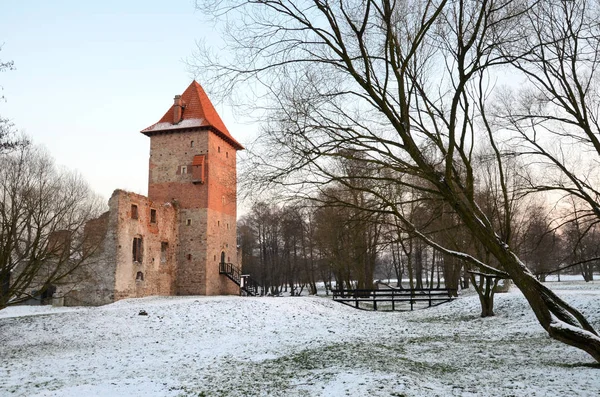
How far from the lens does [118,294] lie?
74.9ft

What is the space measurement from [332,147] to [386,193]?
77.9 inches

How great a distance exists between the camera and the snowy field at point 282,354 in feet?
19.9

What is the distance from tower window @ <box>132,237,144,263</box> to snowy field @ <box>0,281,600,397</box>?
8.71 m

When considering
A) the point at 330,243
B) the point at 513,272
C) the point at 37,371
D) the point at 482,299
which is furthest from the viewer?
the point at 330,243

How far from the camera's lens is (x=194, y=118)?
1148 inches

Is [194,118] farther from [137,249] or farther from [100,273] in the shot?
[100,273]

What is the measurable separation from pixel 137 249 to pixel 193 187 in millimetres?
5251

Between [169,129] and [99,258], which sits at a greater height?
[169,129]

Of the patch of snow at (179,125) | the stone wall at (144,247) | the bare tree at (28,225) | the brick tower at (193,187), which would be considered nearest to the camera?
the bare tree at (28,225)

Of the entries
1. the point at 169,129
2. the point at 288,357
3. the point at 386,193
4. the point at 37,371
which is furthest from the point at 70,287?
the point at 386,193

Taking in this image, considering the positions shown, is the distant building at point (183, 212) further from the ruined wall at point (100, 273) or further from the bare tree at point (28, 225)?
the bare tree at point (28, 225)

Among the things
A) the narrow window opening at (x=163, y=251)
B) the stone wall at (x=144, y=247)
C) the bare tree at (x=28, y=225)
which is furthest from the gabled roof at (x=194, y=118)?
the bare tree at (x=28, y=225)

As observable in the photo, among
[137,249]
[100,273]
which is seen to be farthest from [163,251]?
[100,273]

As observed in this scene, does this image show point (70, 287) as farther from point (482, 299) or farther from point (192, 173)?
point (482, 299)
